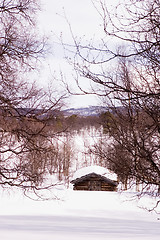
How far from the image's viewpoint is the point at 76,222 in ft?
47.0

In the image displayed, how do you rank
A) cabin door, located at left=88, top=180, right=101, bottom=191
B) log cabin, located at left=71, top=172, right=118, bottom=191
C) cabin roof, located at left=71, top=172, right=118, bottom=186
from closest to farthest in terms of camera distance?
cabin roof, located at left=71, top=172, right=118, bottom=186, log cabin, located at left=71, top=172, right=118, bottom=191, cabin door, located at left=88, top=180, right=101, bottom=191

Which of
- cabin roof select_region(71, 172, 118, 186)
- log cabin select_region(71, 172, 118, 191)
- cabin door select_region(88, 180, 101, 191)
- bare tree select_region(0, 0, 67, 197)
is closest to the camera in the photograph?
bare tree select_region(0, 0, 67, 197)

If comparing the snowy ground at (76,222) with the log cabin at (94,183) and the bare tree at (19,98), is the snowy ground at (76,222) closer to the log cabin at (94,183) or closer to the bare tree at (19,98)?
the bare tree at (19,98)

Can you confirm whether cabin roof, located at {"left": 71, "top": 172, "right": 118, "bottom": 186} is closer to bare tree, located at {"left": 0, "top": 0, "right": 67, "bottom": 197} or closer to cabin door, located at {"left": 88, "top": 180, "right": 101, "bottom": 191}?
cabin door, located at {"left": 88, "top": 180, "right": 101, "bottom": 191}

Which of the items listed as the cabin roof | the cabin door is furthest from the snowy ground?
the cabin door

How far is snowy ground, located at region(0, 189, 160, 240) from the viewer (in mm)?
Answer: 11031

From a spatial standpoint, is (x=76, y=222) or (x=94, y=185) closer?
(x=76, y=222)

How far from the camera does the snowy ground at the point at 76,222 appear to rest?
36.2 ft

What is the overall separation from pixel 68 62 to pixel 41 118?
3200 millimetres

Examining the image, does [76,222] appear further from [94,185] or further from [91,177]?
[94,185]

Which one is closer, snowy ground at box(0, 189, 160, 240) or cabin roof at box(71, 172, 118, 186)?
snowy ground at box(0, 189, 160, 240)

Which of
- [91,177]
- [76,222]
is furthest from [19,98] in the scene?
[91,177]

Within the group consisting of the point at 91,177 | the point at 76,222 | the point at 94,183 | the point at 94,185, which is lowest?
the point at 76,222

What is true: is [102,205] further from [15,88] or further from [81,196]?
[15,88]
